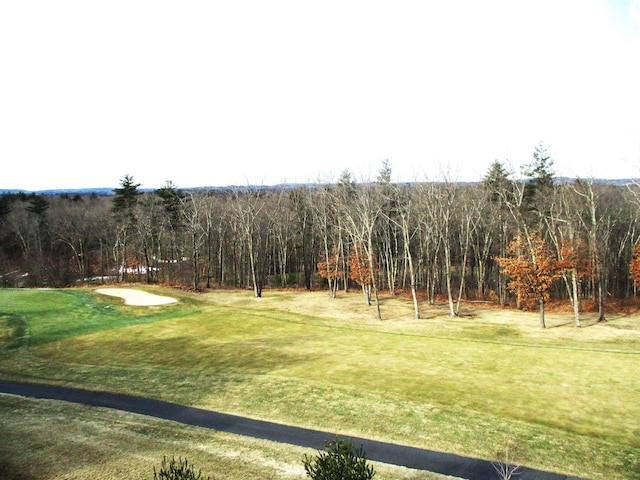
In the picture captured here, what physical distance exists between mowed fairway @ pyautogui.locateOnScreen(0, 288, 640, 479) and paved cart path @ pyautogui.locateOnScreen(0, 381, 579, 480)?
0.49 metres

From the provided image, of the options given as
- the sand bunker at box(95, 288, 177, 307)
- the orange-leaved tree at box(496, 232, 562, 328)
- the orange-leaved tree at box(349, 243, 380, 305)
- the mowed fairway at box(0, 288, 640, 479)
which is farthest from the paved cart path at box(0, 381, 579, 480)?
the orange-leaved tree at box(349, 243, 380, 305)

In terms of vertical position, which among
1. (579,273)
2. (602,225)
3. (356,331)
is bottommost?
(356,331)

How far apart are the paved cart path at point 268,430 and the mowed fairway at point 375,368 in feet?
1.61

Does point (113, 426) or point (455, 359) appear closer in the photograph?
point (113, 426)

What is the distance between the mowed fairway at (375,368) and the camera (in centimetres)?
1434

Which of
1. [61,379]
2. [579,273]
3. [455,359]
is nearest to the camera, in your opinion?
[61,379]

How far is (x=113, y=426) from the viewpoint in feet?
49.2

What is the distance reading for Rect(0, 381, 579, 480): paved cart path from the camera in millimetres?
12070

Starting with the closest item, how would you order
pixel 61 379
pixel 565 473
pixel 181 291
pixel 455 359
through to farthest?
pixel 565 473 → pixel 61 379 → pixel 455 359 → pixel 181 291

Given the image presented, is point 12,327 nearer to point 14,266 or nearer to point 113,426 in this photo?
point 113,426

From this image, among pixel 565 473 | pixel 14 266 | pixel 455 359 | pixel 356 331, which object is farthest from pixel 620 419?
pixel 14 266

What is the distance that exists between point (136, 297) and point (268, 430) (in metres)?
29.3

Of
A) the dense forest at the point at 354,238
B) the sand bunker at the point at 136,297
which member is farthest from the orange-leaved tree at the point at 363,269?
the sand bunker at the point at 136,297

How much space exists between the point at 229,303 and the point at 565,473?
32.1 meters
